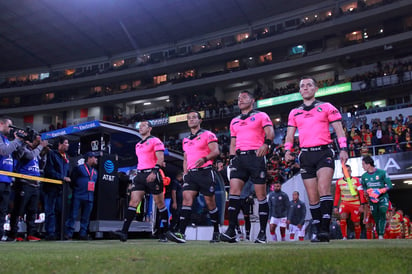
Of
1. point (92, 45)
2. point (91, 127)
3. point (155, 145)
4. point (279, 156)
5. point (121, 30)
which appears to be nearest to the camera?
point (155, 145)

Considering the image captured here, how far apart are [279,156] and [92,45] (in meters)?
29.9

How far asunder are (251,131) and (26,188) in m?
4.60

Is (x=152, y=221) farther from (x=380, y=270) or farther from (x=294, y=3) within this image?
(x=294, y=3)

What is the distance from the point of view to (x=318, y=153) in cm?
560

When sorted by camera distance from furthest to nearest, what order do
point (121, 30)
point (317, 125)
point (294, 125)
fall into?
point (121, 30) → point (294, 125) → point (317, 125)

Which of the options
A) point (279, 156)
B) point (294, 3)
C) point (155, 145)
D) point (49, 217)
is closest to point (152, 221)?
point (49, 217)

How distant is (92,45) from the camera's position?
45031mm

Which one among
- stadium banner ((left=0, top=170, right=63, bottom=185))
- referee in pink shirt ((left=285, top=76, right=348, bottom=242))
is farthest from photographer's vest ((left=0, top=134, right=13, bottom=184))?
referee in pink shirt ((left=285, top=76, right=348, bottom=242))

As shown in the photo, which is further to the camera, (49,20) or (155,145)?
(49,20)

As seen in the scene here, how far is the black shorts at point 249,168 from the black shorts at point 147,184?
1509 mm

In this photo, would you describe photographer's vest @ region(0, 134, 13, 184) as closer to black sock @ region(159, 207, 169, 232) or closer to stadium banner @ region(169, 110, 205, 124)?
black sock @ region(159, 207, 169, 232)

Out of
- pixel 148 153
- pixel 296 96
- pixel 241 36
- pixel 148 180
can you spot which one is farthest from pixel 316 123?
pixel 241 36

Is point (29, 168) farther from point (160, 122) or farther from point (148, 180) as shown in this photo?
point (160, 122)

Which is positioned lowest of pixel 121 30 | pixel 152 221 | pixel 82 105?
pixel 152 221
